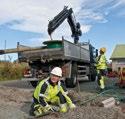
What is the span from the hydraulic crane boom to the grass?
7686 millimetres

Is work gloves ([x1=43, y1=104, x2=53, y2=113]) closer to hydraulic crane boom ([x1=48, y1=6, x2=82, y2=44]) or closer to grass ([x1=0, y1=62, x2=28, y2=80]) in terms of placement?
hydraulic crane boom ([x1=48, y1=6, x2=82, y2=44])

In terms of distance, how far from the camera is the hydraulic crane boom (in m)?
27.4

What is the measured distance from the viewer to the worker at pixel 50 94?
10.9m

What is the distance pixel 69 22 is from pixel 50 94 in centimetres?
2074

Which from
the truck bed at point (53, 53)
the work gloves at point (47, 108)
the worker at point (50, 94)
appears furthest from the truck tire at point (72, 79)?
the work gloves at point (47, 108)

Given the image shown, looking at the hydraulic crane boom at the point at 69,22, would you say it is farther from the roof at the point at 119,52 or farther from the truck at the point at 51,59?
the roof at the point at 119,52

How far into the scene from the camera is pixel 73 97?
1486 centimetres

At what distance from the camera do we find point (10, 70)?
3850 cm

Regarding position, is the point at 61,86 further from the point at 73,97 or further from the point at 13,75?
the point at 13,75

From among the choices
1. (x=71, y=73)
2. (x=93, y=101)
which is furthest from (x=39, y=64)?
(x=93, y=101)

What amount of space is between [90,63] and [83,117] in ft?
65.0

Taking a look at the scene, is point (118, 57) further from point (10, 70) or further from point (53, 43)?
point (53, 43)

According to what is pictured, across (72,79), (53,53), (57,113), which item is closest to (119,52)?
(72,79)

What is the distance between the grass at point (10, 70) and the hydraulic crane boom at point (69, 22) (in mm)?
7686
